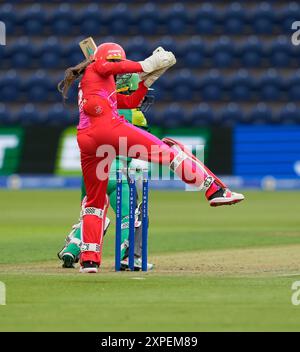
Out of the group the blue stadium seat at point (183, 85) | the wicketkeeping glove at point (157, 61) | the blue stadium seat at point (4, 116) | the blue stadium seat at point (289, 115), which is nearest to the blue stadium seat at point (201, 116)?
the blue stadium seat at point (183, 85)

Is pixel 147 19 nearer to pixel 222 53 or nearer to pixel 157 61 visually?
pixel 222 53

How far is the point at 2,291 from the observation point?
7.89 meters

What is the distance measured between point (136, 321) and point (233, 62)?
1944 cm

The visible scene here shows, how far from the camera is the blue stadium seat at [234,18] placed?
25.5 metres

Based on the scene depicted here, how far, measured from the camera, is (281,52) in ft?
82.7

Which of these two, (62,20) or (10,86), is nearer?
(10,86)

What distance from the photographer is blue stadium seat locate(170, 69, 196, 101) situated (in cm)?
2480

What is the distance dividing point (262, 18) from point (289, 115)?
2862 millimetres

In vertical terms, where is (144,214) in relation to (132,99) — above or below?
below

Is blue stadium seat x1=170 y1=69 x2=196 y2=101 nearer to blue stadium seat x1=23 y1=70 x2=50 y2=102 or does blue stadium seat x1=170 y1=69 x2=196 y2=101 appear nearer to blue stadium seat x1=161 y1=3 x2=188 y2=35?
blue stadium seat x1=161 y1=3 x2=188 y2=35

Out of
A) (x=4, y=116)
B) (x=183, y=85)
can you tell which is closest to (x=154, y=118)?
(x=183, y=85)

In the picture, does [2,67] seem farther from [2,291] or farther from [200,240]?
[2,291]

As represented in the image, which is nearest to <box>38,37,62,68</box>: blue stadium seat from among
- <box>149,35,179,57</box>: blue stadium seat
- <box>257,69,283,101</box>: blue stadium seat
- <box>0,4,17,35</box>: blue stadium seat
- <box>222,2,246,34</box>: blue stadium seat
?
<box>0,4,17,35</box>: blue stadium seat

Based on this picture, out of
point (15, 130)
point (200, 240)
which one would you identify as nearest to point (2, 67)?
point (15, 130)
